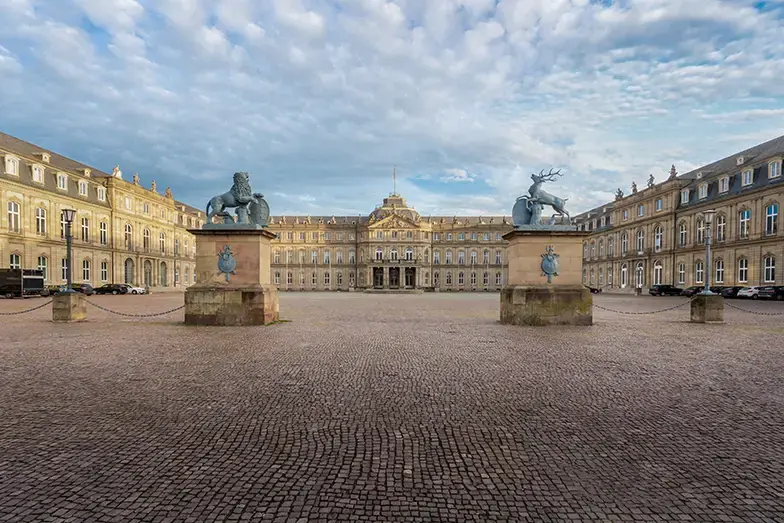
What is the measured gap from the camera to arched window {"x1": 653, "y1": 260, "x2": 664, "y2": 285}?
56.2m

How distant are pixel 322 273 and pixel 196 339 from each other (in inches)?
3363

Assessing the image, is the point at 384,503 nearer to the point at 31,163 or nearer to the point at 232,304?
the point at 232,304

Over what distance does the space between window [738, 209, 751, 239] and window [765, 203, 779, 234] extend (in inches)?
73.9

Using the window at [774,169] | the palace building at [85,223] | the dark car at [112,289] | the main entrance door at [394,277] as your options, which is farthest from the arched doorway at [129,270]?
the window at [774,169]

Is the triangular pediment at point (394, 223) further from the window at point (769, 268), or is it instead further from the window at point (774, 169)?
the window at point (769, 268)

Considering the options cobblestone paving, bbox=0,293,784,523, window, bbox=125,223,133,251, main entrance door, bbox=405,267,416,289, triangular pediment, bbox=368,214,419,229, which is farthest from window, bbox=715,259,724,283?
window, bbox=125,223,133,251

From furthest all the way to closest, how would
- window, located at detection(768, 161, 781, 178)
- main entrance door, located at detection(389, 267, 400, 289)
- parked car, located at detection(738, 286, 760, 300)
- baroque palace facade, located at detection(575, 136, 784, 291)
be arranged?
main entrance door, located at detection(389, 267, 400, 289), baroque palace facade, located at detection(575, 136, 784, 291), window, located at detection(768, 161, 781, 178), parked car, located at detection(738, 286, 760, 300)

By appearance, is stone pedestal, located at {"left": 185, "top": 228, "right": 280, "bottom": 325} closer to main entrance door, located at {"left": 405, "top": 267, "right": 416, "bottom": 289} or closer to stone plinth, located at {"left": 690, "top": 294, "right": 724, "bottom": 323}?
stone plinth, located at {"left": 690, "top": 294, "right": 724, "bottom": 323}

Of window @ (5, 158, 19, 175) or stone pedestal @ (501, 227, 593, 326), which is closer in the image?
stone pedestal @ (501, 227, 593, 326)

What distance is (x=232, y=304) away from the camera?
1428 centimetres

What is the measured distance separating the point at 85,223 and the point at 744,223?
72516mm

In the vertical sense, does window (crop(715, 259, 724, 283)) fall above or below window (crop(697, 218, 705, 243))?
below

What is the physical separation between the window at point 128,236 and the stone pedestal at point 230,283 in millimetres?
→ 52747

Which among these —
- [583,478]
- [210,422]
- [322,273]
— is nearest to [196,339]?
[210,422]
